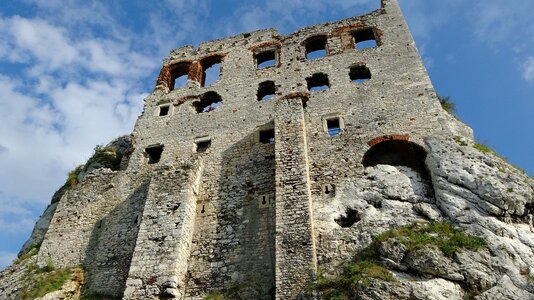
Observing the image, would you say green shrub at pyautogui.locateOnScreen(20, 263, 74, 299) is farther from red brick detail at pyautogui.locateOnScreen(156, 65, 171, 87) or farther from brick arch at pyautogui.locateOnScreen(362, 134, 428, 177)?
→ brick arch at pyautogui.locateOnScreen(362, 134, 428, 177)

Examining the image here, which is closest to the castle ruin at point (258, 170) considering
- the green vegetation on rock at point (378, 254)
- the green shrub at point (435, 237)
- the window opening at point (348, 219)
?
the window opening at point (348, 219)

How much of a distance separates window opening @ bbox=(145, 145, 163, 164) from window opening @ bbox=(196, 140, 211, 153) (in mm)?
1539

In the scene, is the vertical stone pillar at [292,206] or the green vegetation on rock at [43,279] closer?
the vertical stone pillar at [292,206]

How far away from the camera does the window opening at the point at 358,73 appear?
1740cm

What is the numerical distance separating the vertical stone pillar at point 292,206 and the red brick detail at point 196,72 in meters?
6.14

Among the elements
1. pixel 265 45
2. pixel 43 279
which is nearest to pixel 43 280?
pixel 43 279

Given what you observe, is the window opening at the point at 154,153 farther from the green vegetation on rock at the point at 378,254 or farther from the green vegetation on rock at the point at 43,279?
the green vegetation on rock at the point at 378,254

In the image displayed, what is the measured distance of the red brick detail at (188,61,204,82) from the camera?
66.2 feet

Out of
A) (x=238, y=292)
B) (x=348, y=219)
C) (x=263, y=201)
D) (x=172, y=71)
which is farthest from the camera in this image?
(x=172, y=71)

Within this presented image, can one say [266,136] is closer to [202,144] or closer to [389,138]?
[202,144]

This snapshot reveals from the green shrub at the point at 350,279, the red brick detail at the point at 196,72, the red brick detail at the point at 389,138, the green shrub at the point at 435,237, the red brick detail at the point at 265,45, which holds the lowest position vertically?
the green shrub at the point at 350,279

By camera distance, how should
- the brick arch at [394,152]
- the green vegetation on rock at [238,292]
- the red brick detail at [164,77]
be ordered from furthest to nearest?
the red brick detail at [164,77], the brick arch at [394,152], the green vegetation on rock at [238,292]

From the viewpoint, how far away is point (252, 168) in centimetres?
1489

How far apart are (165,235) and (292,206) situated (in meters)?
3.73
